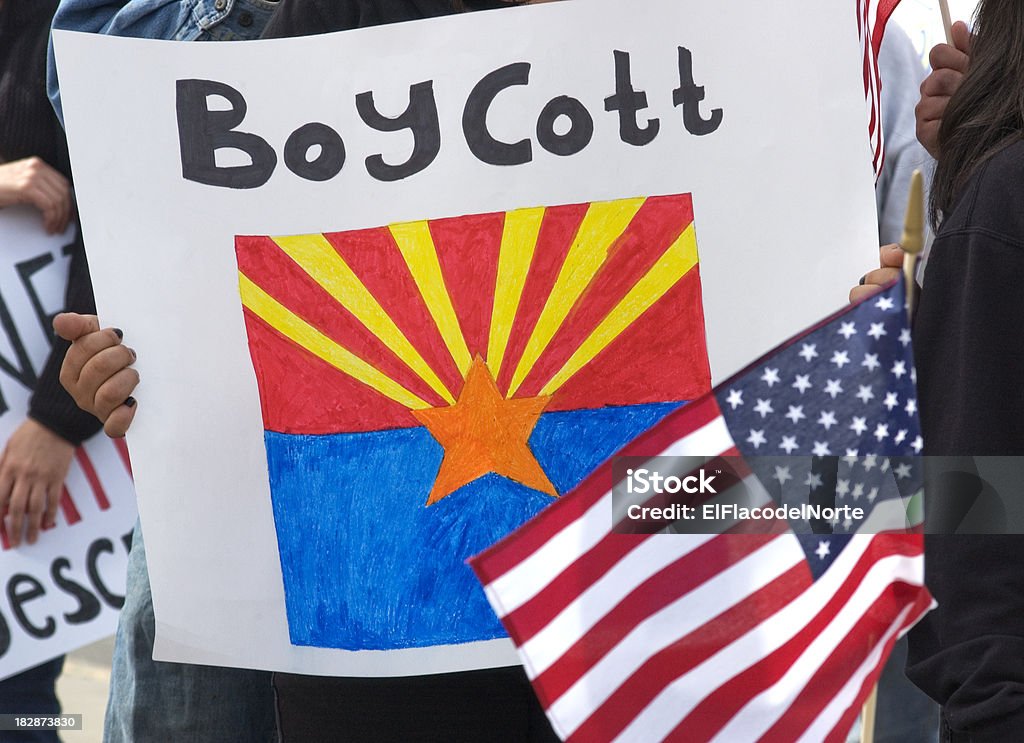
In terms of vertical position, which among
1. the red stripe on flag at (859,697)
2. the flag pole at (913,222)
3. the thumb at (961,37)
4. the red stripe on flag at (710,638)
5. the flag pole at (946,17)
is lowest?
the red stripe on flag at (859,697)

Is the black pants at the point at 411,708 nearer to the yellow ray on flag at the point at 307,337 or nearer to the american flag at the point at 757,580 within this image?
the yellow ray on flag at the point at 307,337

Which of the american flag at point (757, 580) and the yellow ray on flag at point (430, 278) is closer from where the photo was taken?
the american flag at point (757, 580)

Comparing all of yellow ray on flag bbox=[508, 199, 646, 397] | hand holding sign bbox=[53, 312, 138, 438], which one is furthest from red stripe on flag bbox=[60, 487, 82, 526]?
yellow ray on flag bbox=[508, 199, 646, 397]

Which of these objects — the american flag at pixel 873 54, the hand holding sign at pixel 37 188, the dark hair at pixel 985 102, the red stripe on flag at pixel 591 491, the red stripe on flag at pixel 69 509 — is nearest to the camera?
the red stripe on flag at pixel 591 491

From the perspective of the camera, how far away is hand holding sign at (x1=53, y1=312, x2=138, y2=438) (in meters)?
1.72

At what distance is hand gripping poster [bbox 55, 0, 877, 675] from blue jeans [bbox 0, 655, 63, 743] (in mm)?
1099

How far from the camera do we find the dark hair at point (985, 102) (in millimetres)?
1489

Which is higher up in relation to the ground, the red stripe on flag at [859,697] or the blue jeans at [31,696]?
the red stripe on flag at [859,697]

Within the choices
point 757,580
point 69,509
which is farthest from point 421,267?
point 69,509

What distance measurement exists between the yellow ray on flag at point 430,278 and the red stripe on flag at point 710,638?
0.56 m

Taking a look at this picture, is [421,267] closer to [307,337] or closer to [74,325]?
[307,337]

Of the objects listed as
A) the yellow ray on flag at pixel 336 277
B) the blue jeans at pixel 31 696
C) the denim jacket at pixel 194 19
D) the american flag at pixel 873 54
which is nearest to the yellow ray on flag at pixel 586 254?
the yellow ray on flag at pixel 336 277

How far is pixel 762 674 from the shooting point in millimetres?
1315

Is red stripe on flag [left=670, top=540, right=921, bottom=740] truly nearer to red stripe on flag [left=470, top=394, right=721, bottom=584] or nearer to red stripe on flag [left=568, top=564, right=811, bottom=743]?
red stripe on flag [left=568, top=564, right=811, bottom=743]
